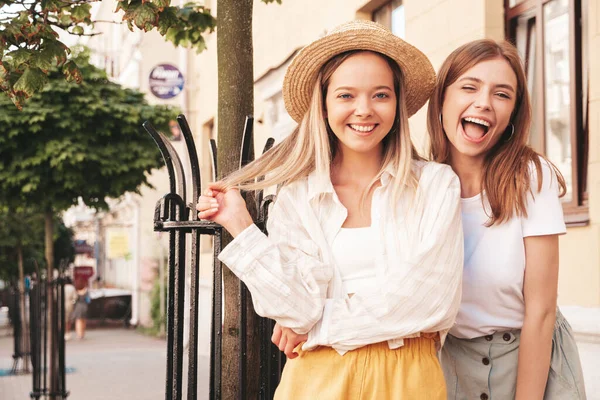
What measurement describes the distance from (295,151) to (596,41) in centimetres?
344

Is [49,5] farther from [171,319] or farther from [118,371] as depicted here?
[118,371]

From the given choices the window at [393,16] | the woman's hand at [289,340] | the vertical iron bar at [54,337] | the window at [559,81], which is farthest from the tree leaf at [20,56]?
the window at [393,16]

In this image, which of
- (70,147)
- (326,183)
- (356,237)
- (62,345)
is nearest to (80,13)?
(326,183)

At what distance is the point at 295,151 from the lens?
2.59 m

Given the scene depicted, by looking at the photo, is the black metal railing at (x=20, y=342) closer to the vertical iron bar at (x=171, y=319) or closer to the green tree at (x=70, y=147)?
the green tree at (x=70, y=147)

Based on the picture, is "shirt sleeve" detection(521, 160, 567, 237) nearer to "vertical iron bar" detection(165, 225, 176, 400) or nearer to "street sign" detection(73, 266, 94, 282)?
"vertical iron bar" detection(165, 225, 176, 400)

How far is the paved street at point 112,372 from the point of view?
10.4 m

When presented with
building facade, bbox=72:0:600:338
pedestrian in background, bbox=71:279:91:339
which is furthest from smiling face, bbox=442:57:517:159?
pedestrian in background, bbox=71:279:91:339

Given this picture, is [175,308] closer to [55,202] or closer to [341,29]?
[341,29]

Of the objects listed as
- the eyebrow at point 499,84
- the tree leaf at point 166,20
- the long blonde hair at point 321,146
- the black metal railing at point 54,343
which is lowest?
the black metal railing at point 54,343

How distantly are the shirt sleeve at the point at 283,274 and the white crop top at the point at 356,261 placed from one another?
0.16ft

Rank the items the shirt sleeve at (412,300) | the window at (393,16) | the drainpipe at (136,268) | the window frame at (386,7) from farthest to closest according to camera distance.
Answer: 1. the drainpipe at (136,268)
2. the window frame at (386,7)
3. the window at (393,16)
4. the shirt sleeve at (412,300)

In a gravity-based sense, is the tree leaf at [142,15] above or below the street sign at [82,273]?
above

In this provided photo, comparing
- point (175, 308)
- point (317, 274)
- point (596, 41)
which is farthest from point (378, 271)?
point (596, 41)
